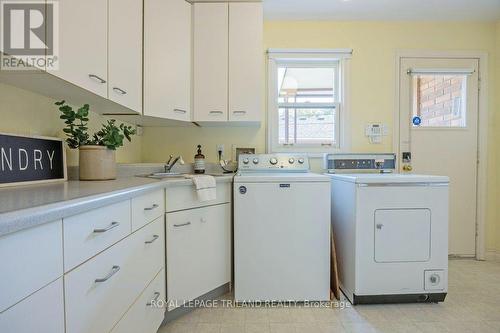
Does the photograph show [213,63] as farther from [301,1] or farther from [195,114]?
[301,1]

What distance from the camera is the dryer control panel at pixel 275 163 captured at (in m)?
2.22

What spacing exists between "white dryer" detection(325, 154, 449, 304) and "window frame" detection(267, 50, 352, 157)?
2.86 feet

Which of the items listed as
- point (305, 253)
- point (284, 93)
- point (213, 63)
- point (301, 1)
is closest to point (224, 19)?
point (213, 63)

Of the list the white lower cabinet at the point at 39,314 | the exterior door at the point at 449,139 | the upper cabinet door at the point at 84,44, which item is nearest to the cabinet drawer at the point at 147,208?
the white lower cabinet at the point at 39,314

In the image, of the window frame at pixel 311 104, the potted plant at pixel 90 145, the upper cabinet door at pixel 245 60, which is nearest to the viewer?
the potted plant at pixel 90 145

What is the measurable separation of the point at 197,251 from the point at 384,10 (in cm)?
264

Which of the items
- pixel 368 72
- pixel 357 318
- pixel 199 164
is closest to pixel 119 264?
pixel 199 164

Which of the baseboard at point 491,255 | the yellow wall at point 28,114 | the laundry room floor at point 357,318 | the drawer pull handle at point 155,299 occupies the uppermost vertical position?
the yellow wall at point 28,114

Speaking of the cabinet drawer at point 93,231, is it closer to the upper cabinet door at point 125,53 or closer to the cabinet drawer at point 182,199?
the cabinet drawer at point 182,199

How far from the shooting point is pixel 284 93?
105 inches

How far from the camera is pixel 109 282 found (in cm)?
91

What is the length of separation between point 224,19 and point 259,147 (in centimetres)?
116

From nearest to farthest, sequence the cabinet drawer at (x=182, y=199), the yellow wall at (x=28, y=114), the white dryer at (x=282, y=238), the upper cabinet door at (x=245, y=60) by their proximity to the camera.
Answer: the yellow wall at (x=28, y=114) < the cabinet drawer at (x=182, y=199) < the white dryer at (x=282, y=238) < the upper cabinet door at (x=245, y=60)
